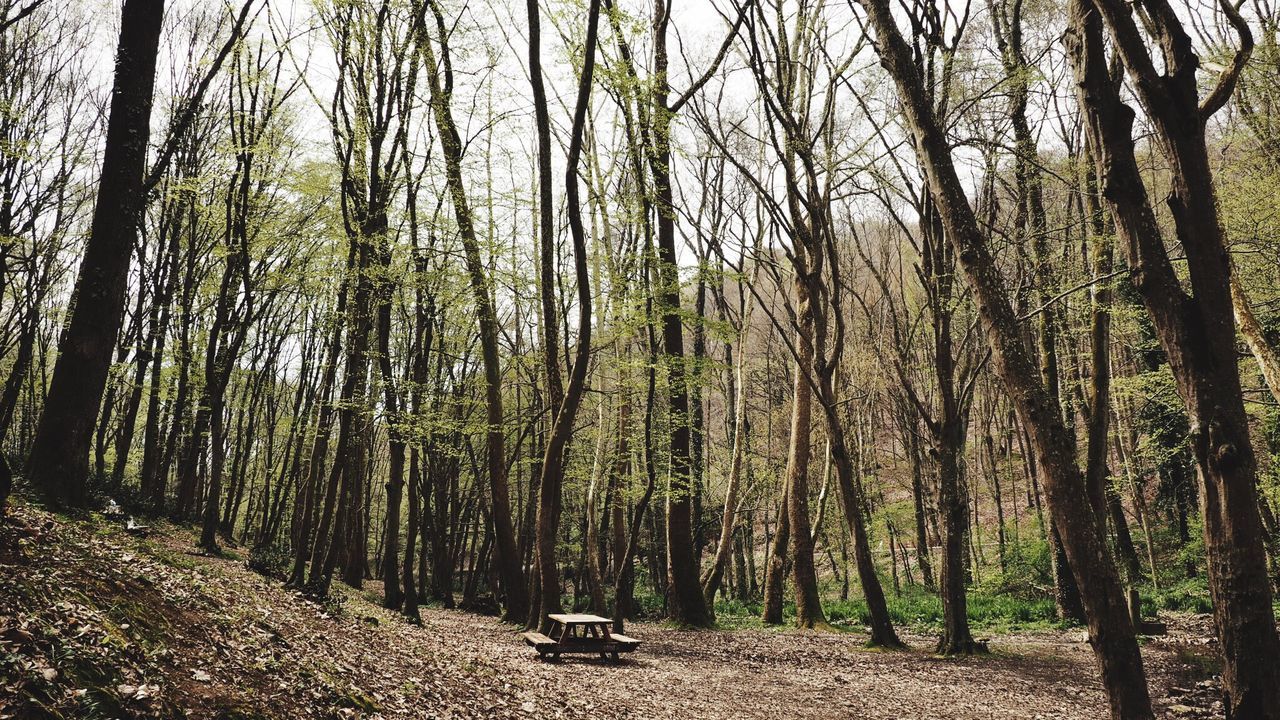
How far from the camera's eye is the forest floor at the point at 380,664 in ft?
11.1

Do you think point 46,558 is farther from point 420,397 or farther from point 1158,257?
point 420,397

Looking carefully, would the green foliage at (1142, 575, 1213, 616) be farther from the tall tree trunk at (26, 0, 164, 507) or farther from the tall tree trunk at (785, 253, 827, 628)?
the tall tree trunk at (26, 0, 164, 507)

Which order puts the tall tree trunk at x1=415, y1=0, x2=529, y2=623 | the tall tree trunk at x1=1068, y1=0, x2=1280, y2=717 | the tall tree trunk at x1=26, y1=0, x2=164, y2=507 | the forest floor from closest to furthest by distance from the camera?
the forest floor
the tall tree trunk at x1=1068, y1=0, x2=1280, y2=717
the tall tree trunk at x1=26, y1=0, x2=164, y2=507
the tall tree trunk at x1=415, y1=0, x2=529, y2=623

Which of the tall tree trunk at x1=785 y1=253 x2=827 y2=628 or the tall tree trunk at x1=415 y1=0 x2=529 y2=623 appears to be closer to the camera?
the tall tree trunk at x1=415 y1=0 x2=529 y2=623

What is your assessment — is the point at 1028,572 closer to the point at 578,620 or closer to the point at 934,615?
the point at 934,615

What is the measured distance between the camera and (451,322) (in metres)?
19.2

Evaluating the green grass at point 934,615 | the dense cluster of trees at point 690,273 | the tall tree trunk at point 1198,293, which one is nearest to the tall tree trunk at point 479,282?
the dense cluster of trees at point 690,273

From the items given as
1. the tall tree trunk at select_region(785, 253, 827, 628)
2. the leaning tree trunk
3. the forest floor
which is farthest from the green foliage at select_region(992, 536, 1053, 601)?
the leaning tree trunk

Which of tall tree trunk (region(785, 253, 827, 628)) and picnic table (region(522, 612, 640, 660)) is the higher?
tall tree trunk (region(785, 253, 827, 628))

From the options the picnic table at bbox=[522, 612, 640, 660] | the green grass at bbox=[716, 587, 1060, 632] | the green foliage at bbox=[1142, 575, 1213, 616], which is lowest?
the green grass at bbox=[716, 587, 1060, 632]

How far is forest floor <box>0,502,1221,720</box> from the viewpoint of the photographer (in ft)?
11.1

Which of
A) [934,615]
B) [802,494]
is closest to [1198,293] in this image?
[802,494]

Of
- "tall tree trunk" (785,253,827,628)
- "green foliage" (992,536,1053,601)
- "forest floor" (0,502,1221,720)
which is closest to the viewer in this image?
"forest floor" (0,502,1221,720)

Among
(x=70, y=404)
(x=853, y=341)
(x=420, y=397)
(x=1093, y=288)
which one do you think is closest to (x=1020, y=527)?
(x=853, y=341)
